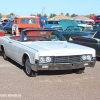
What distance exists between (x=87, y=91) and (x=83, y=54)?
138cm

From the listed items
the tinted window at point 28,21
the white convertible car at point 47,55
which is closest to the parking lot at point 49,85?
the white convertible car at point 47,55

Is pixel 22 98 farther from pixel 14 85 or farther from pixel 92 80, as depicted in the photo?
pixel 92 80

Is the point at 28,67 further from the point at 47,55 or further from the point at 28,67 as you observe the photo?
the point at 47,55

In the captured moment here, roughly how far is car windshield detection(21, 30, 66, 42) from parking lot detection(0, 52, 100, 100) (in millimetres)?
1019

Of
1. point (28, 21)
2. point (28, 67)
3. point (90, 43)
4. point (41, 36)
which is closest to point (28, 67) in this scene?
point (28, 67)

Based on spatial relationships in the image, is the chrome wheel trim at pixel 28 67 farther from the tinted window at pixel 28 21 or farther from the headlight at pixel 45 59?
the tinted window at pixel 28 21

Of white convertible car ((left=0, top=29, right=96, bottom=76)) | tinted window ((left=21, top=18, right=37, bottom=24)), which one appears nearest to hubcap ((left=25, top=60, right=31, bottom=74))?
white convertible car ((left=0, top=29, right=96, bottom=76))

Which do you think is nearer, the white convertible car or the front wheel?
the white convertible car

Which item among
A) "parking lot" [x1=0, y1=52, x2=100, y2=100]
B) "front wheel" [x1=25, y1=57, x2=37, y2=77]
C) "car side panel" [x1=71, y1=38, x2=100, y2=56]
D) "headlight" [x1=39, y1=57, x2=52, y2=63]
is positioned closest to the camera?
"parking lot" [x1=0, y1=52, x2=100, y2=100]

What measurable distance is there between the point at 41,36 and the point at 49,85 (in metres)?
2.39

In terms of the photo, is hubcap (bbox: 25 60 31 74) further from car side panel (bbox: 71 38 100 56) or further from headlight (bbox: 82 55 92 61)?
car side panel (bbox: 71 38 100 56)

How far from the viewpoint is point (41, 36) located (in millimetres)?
7820

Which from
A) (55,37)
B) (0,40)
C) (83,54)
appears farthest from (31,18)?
(83,54)

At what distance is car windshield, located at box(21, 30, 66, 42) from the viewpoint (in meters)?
7.56
